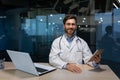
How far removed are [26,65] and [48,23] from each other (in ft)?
8.78

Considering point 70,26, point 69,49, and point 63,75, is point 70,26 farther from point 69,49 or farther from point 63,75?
point 63,75

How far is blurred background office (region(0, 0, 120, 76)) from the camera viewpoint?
15.5ft

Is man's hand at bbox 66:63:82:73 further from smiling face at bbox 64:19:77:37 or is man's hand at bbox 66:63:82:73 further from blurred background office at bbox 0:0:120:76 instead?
blurred background office at bbox 0:0:120:76

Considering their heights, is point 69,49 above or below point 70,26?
below

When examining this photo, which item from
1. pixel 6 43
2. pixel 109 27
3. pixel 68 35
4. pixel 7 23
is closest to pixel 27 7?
pixel 7 23

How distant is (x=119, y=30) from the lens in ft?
15.5

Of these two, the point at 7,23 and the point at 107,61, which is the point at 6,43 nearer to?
the point at 7,23

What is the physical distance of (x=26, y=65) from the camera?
225 centimetres

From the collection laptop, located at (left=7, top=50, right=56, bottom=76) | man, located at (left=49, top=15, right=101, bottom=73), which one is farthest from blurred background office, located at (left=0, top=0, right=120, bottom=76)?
laptop, located at (left=7, top=50, right=56, bottom=76)

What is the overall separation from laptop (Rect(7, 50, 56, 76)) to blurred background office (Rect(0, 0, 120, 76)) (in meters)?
2.30

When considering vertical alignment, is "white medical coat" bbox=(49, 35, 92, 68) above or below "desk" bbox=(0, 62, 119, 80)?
above

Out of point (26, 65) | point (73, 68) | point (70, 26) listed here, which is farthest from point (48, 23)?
point (26, 65)

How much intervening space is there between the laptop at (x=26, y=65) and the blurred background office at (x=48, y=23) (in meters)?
2.30

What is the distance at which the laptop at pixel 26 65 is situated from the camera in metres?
2.15
